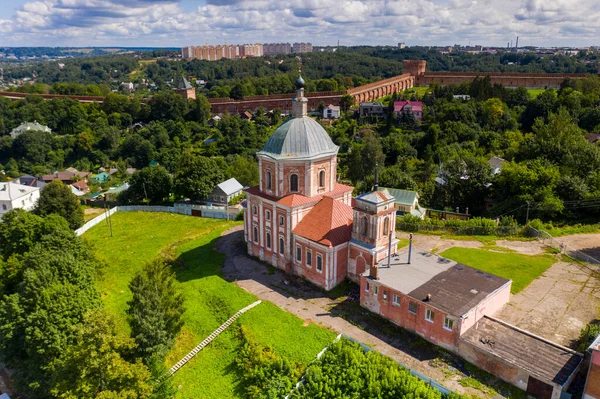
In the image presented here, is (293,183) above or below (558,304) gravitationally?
above

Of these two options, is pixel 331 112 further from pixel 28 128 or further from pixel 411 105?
pixel 28 128

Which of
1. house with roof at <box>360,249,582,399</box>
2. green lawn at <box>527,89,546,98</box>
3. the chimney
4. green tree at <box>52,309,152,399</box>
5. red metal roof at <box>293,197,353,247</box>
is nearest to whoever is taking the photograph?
green tree at <box>52,309,152,399</box>

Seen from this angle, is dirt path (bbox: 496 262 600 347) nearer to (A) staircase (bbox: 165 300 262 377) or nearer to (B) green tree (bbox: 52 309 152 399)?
(A) staircase (bbox: 165 300 262 377)

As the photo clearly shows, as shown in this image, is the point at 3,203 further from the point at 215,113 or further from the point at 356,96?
the point at 356,96

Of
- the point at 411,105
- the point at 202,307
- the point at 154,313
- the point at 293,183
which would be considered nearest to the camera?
the point at 154,313

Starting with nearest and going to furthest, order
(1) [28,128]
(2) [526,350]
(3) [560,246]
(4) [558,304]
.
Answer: (2) [526,350] → (4) [558,304] → (3) [560,246] → (1) [28,128]

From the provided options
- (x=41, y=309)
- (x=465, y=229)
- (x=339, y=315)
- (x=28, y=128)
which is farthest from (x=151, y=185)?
(x=28, y=128)

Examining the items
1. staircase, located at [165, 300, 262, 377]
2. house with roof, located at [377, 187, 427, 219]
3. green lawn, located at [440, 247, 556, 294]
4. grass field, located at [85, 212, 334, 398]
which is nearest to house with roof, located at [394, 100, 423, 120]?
house with roof, located at [377, 187, 427, 219]

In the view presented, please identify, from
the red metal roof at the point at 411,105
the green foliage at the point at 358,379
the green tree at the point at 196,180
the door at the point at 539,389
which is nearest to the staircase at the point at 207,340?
the green foliage at the point at 358,379
